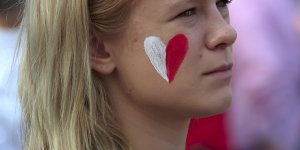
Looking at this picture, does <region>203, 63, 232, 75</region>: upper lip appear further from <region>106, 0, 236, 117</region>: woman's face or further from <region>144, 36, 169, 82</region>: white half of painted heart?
<region>144, 36, 169, 82</region>: white half of painted heart

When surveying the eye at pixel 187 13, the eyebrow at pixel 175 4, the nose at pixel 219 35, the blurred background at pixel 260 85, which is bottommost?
the blurred background at pixel 260 85

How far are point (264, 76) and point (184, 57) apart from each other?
3.96 ft

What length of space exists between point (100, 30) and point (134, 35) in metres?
0.10

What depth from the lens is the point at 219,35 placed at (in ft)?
4.91

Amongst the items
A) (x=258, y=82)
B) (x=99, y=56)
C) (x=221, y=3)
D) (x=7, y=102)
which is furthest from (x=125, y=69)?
(x=258, y=82)

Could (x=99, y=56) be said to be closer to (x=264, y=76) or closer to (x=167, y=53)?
(x=167, y=53)

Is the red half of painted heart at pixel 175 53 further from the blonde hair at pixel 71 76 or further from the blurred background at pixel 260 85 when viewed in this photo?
the blurred background at pixel 260 85

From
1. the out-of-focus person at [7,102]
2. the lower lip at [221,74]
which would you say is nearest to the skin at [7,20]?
the out-of-focus person at [7,102]

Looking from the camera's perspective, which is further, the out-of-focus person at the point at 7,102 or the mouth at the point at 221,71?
the out-of-focus person at the point at 7,102

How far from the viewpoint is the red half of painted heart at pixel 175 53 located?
1.50 m

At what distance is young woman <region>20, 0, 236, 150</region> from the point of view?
1.50 m

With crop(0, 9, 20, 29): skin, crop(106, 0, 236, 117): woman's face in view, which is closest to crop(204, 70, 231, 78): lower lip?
crop(106, 0, 236, 117): woman's face

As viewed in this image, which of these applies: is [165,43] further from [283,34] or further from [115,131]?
[283,34]

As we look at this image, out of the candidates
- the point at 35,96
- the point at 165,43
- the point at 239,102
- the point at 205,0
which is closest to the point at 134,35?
the point at 165,43
